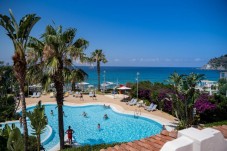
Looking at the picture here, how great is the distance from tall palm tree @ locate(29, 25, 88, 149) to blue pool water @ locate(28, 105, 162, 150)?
539 centimetres

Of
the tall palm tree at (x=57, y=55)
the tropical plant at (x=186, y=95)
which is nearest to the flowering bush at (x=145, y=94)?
the tropical plant at (x=186, y=95)

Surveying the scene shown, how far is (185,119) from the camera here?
14453 millimetres

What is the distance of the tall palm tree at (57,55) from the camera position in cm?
970

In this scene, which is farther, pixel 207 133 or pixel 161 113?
pixel 161 113

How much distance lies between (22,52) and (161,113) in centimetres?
1586

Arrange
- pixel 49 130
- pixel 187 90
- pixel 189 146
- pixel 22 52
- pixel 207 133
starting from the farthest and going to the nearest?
1. pixel 49 130
2. pixel 187 90
3. pixel 22 52
4. pixel 207 133
5. pixel 189 146

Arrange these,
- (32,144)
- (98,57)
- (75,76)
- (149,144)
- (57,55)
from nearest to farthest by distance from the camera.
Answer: (149,144)
(57,55)
(75,76)
(32,144)
(98,57)

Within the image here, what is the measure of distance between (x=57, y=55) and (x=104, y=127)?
408 inches

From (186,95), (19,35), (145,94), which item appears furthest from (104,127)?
(19,35)

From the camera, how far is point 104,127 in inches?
709

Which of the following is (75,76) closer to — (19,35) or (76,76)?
(76,76)

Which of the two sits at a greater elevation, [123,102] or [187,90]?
[187,90]

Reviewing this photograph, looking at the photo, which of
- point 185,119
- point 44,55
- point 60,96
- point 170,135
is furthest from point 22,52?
point 185,119

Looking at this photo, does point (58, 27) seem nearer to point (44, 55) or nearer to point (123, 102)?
point (44, 55)
